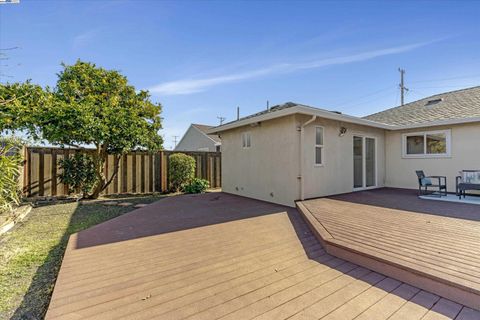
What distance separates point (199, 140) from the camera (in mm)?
21781

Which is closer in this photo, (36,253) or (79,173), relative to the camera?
(36,253)

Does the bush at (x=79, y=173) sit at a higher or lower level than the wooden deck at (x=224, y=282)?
higher

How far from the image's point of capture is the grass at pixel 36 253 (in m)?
2.61

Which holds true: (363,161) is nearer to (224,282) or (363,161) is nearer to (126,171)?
(224,282)

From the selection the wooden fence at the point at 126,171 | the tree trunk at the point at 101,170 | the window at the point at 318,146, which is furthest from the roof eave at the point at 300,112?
the tree trunk at the point at 101,170

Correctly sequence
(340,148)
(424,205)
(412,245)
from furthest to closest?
(340,148) → (424,205) → (412,245)

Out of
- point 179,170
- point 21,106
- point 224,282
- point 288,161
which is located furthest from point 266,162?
point 21,106

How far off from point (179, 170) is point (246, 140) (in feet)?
12.9

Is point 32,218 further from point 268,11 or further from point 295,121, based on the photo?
point 268,11

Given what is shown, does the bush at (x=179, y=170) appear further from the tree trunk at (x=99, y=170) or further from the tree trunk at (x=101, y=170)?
the tree trunk at (x=99, y=170)

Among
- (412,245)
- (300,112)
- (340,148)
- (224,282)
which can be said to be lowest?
(224,282)

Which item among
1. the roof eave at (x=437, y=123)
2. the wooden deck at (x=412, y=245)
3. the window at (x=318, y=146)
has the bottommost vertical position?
the wooden deck at (x=412, y=245)

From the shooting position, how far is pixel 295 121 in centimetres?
665

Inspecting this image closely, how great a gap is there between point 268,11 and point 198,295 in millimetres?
8576
